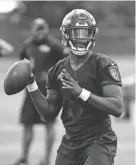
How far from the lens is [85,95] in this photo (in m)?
4.54

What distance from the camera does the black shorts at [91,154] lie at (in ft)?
15.2

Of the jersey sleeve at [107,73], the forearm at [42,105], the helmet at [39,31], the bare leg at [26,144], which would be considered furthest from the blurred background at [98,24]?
the jersey sleeve at [107,73]

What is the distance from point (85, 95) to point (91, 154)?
1.52ft

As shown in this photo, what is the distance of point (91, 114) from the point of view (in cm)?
473

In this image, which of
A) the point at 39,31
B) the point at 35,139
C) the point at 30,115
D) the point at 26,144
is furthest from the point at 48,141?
the point at 35,139

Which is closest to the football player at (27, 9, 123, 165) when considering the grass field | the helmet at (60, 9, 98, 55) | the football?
the helmet at (60, 9, 98, 55)

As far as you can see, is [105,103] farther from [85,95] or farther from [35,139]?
[35,139]

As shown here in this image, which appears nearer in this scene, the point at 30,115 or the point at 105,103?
the point at 105,103

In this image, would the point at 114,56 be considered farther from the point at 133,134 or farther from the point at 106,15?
the point at 133,134

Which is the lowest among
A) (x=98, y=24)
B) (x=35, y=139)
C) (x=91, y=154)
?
(x=35, y=139)

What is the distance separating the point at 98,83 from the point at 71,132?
0.45 m

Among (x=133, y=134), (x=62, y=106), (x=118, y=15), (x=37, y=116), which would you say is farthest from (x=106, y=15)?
(x=62, y=106)

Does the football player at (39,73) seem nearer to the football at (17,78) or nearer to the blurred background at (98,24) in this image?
the football at (17,78)

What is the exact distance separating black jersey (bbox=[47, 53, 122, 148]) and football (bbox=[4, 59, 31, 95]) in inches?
13.1
